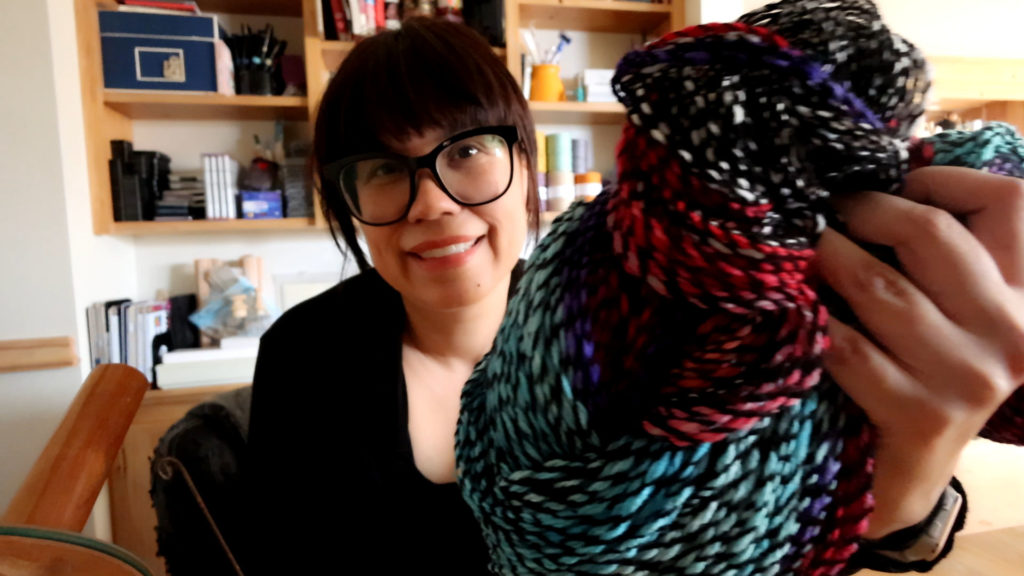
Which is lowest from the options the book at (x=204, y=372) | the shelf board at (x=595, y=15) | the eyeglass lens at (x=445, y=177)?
the book at (x=204, y=372)

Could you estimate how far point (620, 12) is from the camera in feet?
5.94

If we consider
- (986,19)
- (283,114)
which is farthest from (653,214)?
(986,19)

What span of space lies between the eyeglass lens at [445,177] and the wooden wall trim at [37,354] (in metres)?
1.17

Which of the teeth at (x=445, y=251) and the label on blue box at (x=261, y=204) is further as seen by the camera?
the label on blue box at (x=261, y=204)

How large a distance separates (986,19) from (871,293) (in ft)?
8.06

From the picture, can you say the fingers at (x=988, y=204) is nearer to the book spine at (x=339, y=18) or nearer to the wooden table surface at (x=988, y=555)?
the wooden table surface at (x=988, y=555)

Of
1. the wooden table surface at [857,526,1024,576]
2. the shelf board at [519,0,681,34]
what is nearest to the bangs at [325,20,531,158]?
the wooden table surface at [857,526,1024,576]

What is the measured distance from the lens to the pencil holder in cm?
177

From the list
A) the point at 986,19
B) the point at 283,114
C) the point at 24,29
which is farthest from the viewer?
the point at 986,19

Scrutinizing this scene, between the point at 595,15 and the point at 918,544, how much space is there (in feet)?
6.21

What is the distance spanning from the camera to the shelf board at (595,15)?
175 centimetres

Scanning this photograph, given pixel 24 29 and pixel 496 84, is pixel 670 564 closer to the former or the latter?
pixel 496 84

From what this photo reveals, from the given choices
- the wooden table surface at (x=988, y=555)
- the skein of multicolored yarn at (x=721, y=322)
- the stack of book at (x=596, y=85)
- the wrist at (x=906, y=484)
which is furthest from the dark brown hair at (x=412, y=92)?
the stack of book at (x=596, y=85)

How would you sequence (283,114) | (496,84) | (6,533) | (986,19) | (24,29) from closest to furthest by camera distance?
(6,533), (496,84), (24,29), (283,114), (986,19)
